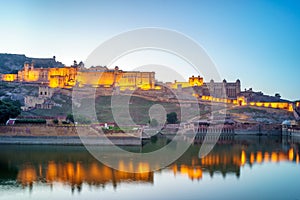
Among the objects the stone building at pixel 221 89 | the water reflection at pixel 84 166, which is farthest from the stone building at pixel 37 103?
the stone building at pixel 221 89

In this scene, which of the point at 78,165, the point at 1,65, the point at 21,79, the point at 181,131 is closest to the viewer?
the point at 78,165

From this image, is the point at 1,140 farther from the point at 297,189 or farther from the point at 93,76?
the point at 93,76

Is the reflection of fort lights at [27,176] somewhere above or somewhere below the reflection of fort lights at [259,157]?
below

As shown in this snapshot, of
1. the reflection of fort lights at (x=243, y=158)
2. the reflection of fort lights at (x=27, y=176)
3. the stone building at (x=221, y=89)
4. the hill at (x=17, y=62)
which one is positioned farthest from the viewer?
the hill at (x=17, y=62)

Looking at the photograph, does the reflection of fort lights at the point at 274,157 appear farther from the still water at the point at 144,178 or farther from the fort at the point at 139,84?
the fort at the point at 139,84

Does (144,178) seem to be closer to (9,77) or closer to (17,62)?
(9,77)

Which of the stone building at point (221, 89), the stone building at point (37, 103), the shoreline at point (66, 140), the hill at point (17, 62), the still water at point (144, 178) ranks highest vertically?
the hill at point (17, 62)

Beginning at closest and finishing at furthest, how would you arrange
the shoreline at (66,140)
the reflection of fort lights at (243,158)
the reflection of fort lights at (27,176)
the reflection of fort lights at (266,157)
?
the reflection of fort lights at (27,176), the reflection of fort lights at (243,158), the reflection of fort lights at (266,157), the shoreline at (66,140)

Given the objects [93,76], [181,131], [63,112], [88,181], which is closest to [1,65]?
[93,76]
